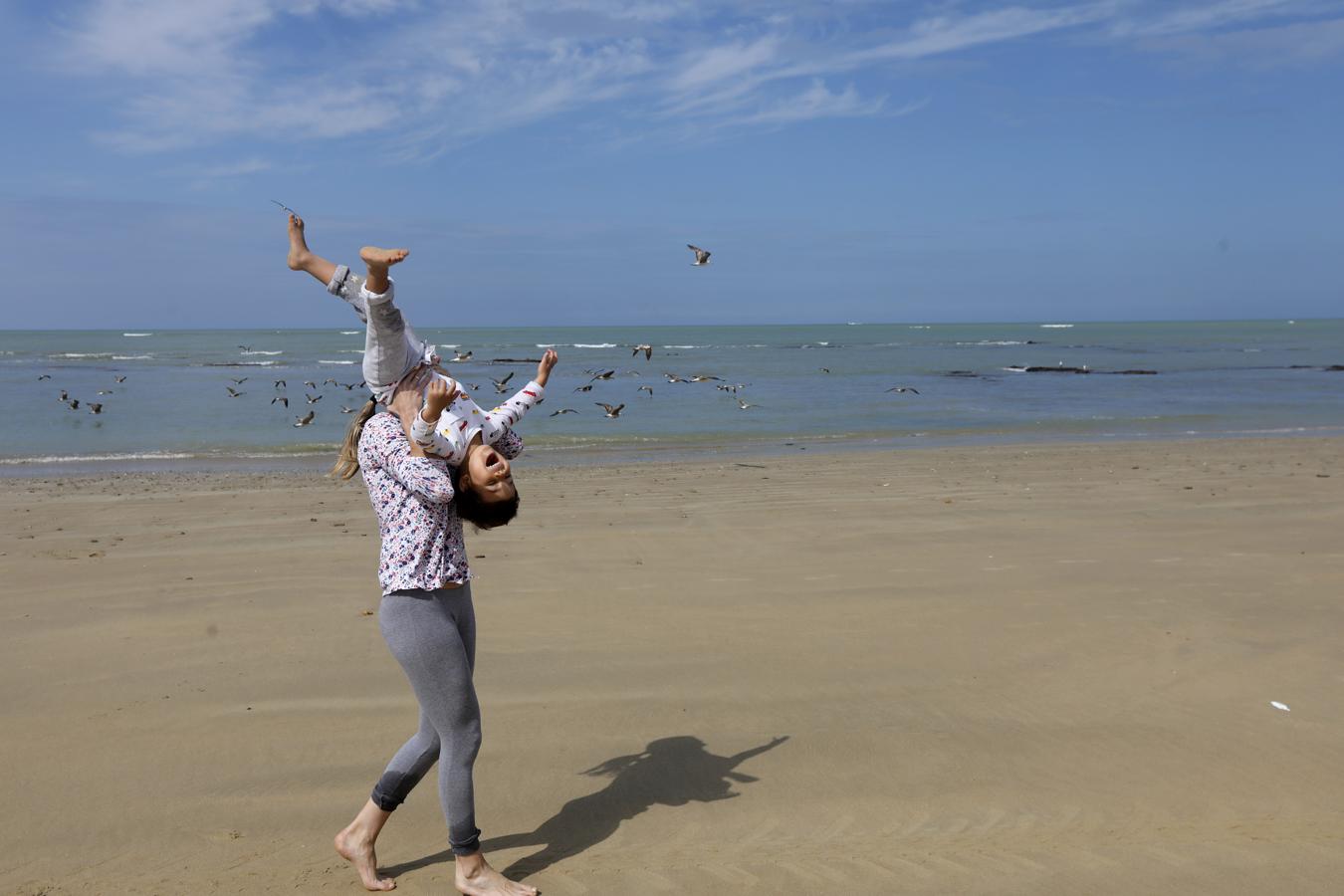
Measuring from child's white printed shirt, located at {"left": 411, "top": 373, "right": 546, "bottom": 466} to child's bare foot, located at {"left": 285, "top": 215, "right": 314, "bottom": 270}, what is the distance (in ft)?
1.63

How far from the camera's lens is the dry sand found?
378 centimetres

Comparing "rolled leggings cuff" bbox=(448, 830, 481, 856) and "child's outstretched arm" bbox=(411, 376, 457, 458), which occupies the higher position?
"child's outstretched arm" bbox=(411, 376, 457, 458)

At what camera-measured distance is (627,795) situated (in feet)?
14.1

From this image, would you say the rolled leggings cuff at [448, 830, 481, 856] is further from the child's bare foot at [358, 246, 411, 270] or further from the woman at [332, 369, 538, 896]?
the child's bare foot at [358, 246, 411, 270]

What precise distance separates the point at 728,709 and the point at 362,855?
200 centimetres

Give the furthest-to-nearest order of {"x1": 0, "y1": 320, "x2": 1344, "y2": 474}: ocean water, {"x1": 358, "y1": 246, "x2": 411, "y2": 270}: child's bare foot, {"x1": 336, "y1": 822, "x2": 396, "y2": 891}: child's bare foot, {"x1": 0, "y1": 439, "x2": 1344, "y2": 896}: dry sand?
1. {"x1": 0, "y1": 320, "x2": 1344, "y2": 474}: ocean water
2. {"x1": 0, "y1": 439, "x2": 1344, "y2": 896}: dry sand
3. {"x1": 336, "y1": 822, "x2": 396, "y2": 891}: child's bare foot
4. {"x1": 358, "y1": 246, "x2": 411, "y2": 270}: child's bare foot

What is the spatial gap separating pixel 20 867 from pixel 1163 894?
3.64 m

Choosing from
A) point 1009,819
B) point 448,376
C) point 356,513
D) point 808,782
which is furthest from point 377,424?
point 356,513

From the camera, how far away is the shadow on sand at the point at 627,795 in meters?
3.84

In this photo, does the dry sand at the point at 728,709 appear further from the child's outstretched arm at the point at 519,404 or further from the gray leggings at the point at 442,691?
the child's outstretched arm at the point at 519,404

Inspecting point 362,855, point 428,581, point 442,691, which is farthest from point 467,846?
point 428,581

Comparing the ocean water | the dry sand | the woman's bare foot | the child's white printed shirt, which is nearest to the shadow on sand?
the dry sand

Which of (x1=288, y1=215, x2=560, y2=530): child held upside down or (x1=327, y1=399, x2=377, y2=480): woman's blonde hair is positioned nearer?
(x1=288, y1=215, x2=560, y2=530): child held upside down

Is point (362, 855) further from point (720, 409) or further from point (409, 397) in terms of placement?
point (720, 409)
